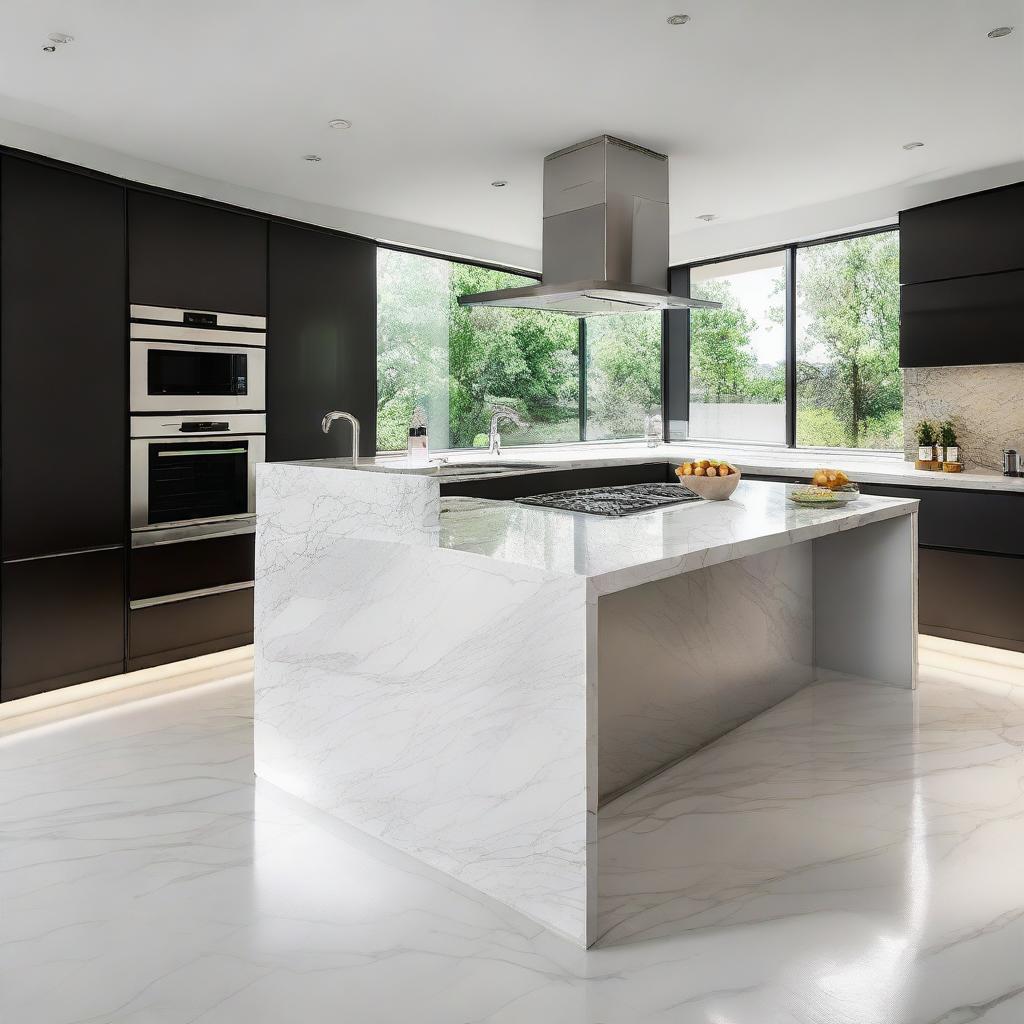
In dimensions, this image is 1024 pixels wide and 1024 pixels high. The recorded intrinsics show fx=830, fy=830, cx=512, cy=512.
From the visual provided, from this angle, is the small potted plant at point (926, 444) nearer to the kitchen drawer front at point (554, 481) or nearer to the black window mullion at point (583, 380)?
the kitchen drawer front at point (554, 481)

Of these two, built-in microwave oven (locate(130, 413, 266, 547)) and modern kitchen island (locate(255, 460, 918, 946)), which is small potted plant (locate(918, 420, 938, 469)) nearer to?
modern kitchen island (locate(255, 460, 918, 946))

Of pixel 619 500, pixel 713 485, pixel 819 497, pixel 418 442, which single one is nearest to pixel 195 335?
pixel 418 442

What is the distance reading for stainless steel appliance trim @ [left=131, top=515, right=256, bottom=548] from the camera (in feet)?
12.9

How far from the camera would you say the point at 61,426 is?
11.7 feet

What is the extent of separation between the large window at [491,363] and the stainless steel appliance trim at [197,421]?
0.91 meters

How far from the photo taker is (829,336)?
516 centimetres

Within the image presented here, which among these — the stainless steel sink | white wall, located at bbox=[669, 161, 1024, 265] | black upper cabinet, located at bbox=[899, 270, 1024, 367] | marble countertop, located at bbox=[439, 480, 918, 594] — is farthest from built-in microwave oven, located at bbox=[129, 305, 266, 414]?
black upper cabinet, located at bbox=[899, 270, 1024, 367]

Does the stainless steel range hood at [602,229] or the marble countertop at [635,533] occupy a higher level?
the stainless steel range hood at [602,229]

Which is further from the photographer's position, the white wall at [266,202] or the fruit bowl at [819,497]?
the white wall at [266,202]

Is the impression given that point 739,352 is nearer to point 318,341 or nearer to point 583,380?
point 583,380

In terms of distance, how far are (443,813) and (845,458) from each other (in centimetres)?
384

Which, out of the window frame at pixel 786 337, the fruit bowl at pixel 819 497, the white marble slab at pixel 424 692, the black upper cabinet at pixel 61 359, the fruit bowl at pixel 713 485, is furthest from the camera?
the window frame at pixel 786 337

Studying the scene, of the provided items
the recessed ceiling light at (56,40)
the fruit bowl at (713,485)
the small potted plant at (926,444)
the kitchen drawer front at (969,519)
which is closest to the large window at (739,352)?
the small potted plant at (926,444)

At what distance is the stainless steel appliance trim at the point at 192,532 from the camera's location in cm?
392
